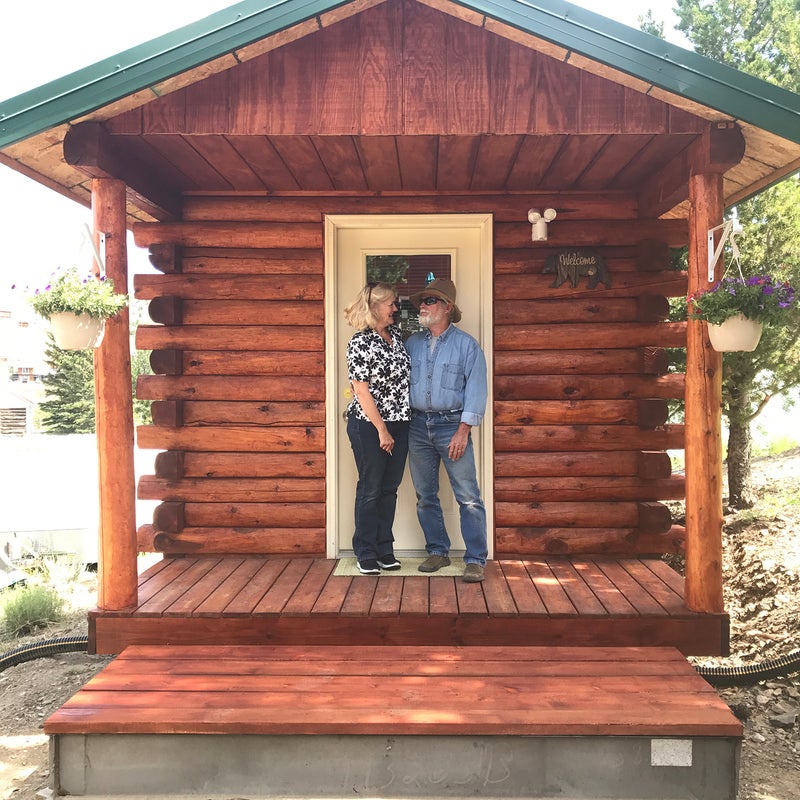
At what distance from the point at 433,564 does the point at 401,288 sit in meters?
1.80

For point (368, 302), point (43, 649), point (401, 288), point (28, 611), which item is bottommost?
point (28, 611)

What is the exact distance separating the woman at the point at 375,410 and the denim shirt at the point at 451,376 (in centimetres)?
9

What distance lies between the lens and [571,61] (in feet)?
10.5

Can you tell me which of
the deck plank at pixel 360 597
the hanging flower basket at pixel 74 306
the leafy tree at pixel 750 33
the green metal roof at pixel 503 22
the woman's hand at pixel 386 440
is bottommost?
the deck plank at pixel 360 597

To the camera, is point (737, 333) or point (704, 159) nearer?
point (737, 333)

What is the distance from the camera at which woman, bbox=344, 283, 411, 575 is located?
12.5ft

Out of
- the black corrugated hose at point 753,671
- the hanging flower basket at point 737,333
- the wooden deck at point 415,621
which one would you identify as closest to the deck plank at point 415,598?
the wooden deck at point 415,621

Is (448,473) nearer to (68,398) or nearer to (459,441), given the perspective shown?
(459,441)

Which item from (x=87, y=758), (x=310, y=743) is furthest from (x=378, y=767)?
(x=87, y=758)

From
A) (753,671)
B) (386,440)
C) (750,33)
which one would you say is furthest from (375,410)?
(750,33)

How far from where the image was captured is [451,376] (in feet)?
12.8

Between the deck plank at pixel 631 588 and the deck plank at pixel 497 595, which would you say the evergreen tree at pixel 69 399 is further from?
the deck plank at pixel 631 588

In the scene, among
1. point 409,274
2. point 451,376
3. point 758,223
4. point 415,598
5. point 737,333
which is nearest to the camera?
point 737,333

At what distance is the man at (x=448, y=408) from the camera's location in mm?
3871
